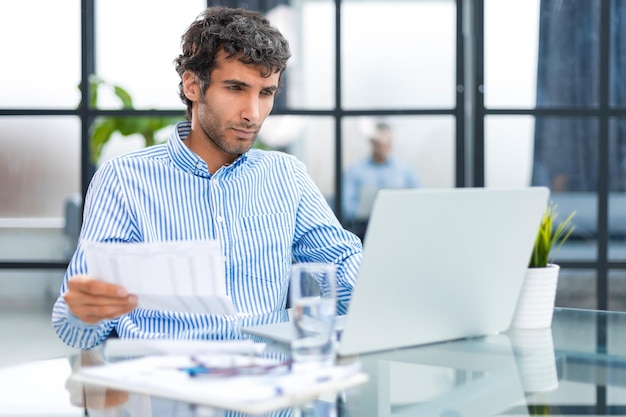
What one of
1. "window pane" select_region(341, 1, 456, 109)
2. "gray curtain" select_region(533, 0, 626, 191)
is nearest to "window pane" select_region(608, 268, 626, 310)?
"gray curtain" select_region(533, 0, 626, 191)

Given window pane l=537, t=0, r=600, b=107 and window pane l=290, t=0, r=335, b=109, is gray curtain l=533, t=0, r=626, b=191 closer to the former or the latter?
window pane l=537, t=0, r=600, b=107

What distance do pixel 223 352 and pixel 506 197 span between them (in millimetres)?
530

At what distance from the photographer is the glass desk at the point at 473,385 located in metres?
1.15

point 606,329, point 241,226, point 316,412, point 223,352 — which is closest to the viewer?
point 316,412

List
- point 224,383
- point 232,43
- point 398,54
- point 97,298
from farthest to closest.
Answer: point 398,54 < point 232,43 < point 97,298 < point 224,383

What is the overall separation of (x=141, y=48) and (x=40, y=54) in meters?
0.50

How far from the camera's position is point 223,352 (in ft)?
4.12

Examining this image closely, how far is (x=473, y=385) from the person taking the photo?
131cm

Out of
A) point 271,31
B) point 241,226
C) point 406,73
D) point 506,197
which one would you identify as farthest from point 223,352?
point 406,73

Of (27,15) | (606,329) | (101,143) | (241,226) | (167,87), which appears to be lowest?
(606,329)

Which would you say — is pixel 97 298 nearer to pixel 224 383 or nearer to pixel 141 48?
pixel 224 383

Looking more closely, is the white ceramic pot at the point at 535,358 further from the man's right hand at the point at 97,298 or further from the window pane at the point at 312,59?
the window pane at the point at 312,59

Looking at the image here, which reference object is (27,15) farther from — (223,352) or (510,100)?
(223,352)

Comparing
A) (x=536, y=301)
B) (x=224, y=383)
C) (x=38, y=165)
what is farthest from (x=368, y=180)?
(x=224, y=383)
